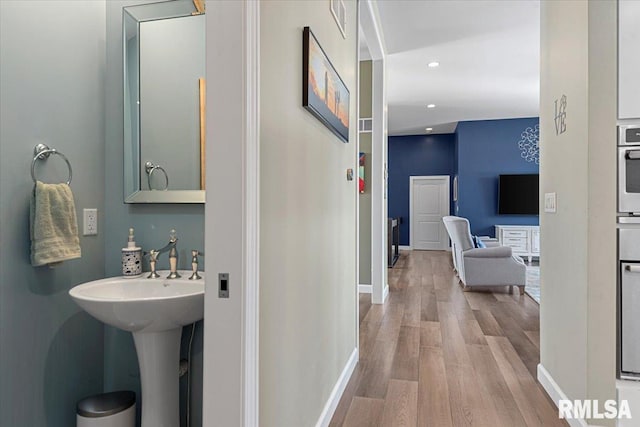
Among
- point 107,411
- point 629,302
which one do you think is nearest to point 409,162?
point 629,302

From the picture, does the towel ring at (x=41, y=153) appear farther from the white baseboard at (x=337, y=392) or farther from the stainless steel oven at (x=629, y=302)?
the stainless steel oven at (x=629, y=302)

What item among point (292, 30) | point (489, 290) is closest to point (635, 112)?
point (292, 30)

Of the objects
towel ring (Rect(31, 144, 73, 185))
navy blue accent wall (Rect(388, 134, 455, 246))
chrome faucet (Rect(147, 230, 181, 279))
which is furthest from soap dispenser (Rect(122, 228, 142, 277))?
navy blue accent wall (Rect(388, 134, 455, 246))

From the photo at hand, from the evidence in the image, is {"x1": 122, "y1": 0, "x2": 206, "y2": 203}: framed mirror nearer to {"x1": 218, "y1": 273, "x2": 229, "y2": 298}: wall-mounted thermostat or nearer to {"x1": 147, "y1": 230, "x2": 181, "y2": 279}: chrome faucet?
{"x1": 147, "y1": 230, "x2": 181, "y2": 279}: chrome faucet

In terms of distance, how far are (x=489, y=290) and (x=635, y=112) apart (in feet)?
13.3

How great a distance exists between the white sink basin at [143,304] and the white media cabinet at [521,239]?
778 centimetres

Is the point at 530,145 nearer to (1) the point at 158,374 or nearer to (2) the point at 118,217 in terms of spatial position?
(2) the point at 118,217

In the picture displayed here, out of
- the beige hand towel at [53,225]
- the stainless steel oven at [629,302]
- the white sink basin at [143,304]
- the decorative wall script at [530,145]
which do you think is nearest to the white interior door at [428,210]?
the decorative wall script at [530,145]

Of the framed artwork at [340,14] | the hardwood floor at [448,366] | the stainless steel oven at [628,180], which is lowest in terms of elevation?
the hardwood floor at [448,366]

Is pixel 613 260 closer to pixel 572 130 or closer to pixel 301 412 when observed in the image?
pixel 572 130

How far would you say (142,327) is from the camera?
1427 millimetres

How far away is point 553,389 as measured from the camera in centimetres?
226

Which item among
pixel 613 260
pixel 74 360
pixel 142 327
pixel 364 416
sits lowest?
pixel 364 416

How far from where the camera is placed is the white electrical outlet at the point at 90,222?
1.82 m
